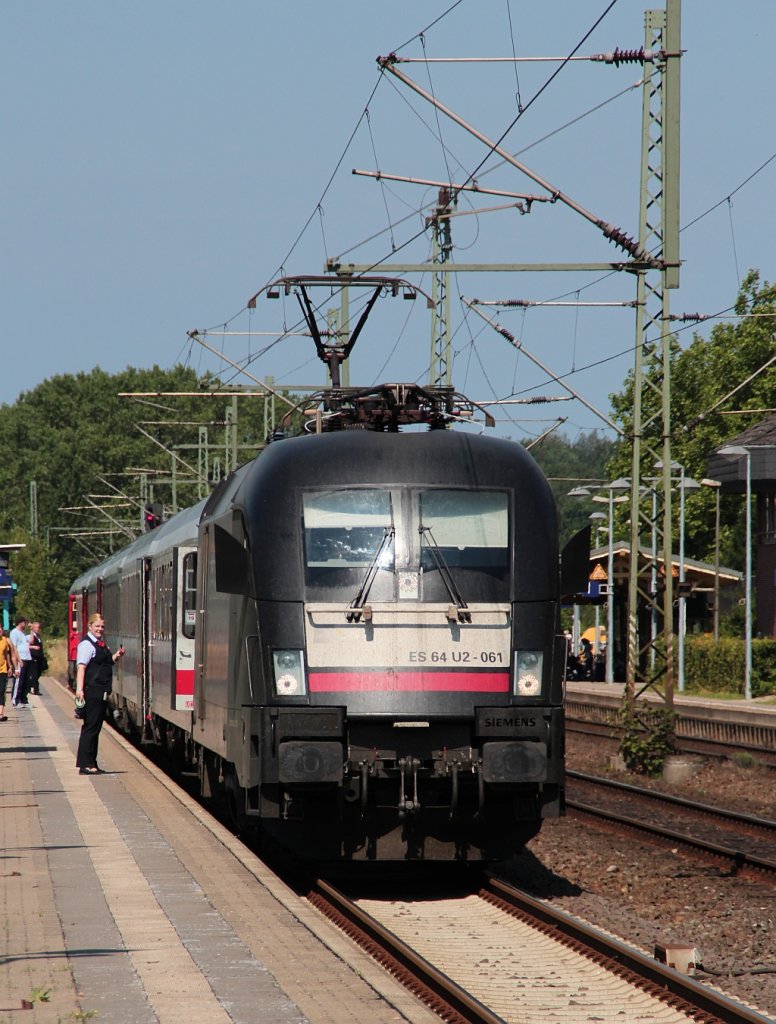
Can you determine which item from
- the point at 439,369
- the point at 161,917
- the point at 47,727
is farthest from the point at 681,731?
the point at 161,917

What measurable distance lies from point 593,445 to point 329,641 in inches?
5497

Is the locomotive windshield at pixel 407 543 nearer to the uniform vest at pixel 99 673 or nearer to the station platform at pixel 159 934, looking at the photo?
the station platform at pixel 159 934

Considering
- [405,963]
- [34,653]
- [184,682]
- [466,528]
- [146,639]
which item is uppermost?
[466,528]

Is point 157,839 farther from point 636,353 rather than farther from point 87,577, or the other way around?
point 87,577

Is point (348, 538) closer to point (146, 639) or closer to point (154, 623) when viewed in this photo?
point (154, 623)

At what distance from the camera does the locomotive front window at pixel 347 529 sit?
12047mm

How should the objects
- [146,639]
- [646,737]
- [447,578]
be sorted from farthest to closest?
[646,737], [146,639], [447,578]

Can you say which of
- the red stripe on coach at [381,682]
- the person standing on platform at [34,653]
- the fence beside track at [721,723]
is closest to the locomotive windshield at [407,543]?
the red stripe on coach at [381,682]

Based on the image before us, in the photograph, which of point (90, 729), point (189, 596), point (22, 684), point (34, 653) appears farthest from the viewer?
point (34, 653)

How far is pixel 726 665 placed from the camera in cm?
4681

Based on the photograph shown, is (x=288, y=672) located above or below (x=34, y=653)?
above

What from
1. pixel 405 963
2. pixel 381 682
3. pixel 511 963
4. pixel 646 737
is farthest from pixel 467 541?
pixel 646 737

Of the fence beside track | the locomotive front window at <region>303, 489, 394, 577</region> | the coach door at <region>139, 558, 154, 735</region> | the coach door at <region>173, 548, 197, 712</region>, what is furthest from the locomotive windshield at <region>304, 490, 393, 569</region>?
the fence beside track

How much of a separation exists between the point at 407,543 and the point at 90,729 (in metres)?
8.25
